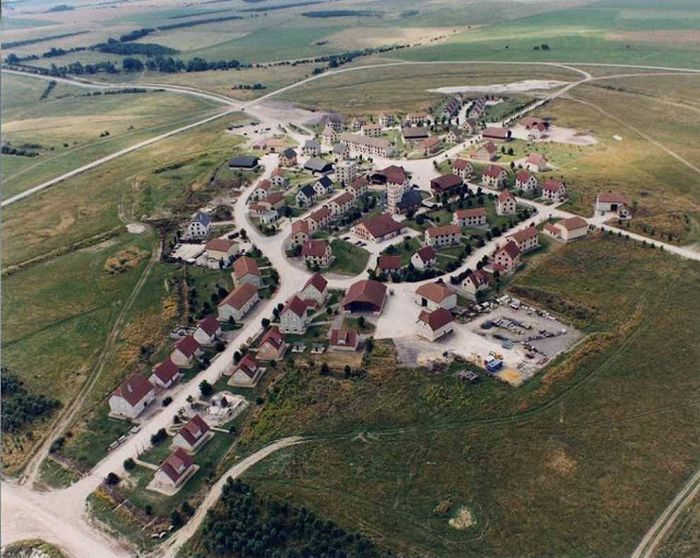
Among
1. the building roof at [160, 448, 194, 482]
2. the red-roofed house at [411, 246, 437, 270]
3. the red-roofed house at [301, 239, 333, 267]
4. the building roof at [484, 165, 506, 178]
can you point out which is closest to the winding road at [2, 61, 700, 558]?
the building roof at [160, 448, 194, 482]

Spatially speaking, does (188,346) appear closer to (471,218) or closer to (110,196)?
(471,218)

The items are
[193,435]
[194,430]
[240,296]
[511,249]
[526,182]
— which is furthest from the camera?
[526,182]

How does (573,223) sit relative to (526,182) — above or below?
below

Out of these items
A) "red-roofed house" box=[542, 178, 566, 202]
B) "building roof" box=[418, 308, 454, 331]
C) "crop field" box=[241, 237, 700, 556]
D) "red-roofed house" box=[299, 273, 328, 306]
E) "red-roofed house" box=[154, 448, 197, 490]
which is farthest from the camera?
"red-roofed house" box=[542, 178, 566, 202]

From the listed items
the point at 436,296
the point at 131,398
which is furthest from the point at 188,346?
the point at 436,296

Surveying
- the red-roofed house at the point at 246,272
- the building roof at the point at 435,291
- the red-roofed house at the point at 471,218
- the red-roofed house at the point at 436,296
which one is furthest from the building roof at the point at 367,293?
the red-roofed house at the point at 471,218

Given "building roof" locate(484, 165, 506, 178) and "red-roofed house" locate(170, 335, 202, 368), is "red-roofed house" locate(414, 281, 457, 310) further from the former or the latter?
"building roof" locate(484, 165, 506, 178)

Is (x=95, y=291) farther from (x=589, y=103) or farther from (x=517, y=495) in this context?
(x=589, y=103)
